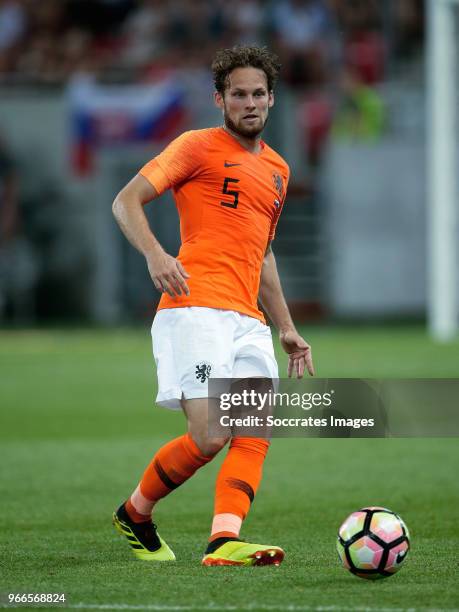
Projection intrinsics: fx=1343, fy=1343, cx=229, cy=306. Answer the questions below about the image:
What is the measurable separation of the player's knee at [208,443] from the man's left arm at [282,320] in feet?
1.76

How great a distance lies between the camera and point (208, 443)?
5562 millimetres

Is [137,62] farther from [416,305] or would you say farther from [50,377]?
[50,377]

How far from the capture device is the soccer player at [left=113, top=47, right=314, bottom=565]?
552 centimetres

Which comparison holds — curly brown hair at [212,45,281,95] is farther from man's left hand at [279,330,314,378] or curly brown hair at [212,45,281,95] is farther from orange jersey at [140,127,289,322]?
man's left hand at [279,330,314,378]

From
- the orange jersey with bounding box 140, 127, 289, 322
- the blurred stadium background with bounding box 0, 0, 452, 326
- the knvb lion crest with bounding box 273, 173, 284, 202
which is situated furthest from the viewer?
the blurred stadium background with bounding box 0, 0, 452, 326

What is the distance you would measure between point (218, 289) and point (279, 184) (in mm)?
600

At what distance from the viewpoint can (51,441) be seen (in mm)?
10852

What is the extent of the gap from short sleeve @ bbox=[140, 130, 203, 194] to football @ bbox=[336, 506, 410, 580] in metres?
1.59

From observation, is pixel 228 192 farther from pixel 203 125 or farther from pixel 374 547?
pixel 203 125

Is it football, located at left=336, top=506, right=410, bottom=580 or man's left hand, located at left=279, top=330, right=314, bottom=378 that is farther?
man's left hand, located at left=279, top=330, right=314, bottom=378

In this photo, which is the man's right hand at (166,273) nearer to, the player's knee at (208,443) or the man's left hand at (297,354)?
the player's knee at (208,443)

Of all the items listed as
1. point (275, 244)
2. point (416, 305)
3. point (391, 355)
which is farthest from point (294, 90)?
point (391, 355)

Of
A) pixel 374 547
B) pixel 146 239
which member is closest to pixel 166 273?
pixel 146 239

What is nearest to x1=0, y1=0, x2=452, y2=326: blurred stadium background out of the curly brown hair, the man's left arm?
the man's left arm
